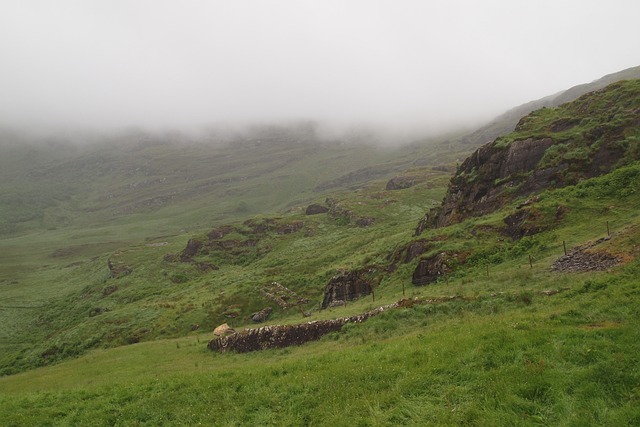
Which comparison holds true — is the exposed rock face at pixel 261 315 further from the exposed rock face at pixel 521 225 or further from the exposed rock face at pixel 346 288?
the exposed rock face at pixel 521 225

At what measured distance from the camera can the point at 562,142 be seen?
46531 millimetres

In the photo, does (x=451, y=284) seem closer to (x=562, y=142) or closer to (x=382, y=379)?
(x=382, y=379)

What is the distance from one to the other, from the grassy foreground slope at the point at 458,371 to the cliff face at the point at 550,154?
1380 cm

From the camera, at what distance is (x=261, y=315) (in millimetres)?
54750

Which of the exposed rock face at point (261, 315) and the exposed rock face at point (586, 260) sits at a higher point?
the exposed rock face at point (586, 260)

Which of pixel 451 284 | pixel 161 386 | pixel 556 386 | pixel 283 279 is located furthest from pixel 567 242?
pixel 283 279

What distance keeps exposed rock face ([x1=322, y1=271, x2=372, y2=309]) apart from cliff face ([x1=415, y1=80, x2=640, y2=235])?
1386 centimetres

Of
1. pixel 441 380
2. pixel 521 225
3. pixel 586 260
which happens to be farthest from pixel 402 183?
pixel 441 380

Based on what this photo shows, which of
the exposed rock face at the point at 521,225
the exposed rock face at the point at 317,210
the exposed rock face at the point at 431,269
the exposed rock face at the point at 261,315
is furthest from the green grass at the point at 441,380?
the exposed rock face at the point at 317,210

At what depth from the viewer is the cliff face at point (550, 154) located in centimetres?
4119

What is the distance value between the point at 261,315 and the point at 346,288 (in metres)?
15.0

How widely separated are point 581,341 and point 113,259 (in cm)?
15665

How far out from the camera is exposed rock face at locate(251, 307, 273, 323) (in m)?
54.1

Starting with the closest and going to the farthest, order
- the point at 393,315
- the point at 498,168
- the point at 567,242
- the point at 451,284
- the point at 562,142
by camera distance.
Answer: the point at 393,315, the point at 567,242, the point at 451,284, the point at 562,142, the point at 498,168
